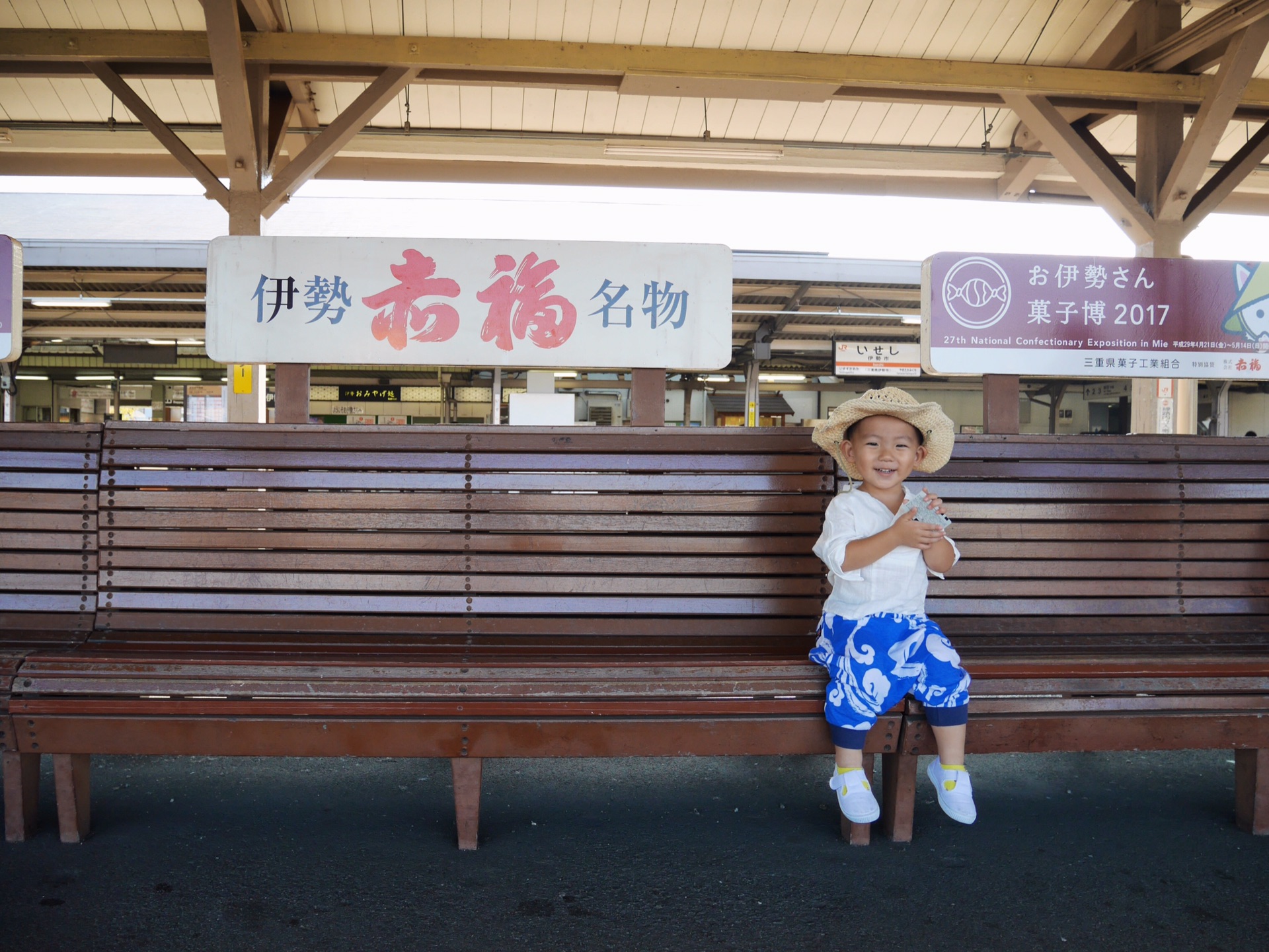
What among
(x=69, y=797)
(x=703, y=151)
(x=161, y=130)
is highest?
(x=703, y=151)

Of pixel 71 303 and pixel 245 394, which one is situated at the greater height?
pixel 71 303

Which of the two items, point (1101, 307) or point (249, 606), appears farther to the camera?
point (1101, 307)

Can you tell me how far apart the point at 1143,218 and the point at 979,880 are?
6517mm

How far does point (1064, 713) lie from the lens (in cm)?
264

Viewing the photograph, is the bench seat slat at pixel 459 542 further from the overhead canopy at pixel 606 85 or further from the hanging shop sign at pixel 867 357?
the hanging shop sign at pixel 867 357

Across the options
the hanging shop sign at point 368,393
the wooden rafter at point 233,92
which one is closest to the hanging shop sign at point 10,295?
the wooden rafter at point 233,92

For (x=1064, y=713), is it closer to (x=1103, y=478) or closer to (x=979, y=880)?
(x=979, y=880)

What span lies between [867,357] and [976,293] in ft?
32.4

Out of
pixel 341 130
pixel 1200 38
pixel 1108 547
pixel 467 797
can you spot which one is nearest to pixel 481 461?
pixel 467 797

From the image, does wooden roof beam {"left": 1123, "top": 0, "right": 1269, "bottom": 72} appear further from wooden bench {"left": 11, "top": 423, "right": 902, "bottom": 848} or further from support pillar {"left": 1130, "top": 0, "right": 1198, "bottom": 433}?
wooden bench {"left": 11, "top": 423, "right": 902, "bottom": 848}

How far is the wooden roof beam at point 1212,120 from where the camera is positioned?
5.98 meters

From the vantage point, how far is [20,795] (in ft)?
8.42

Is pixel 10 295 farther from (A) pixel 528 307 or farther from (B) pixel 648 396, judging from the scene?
(B) pixel 648 396

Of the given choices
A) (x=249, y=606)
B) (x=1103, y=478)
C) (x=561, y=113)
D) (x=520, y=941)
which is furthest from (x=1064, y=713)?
(x=561, y=113)
